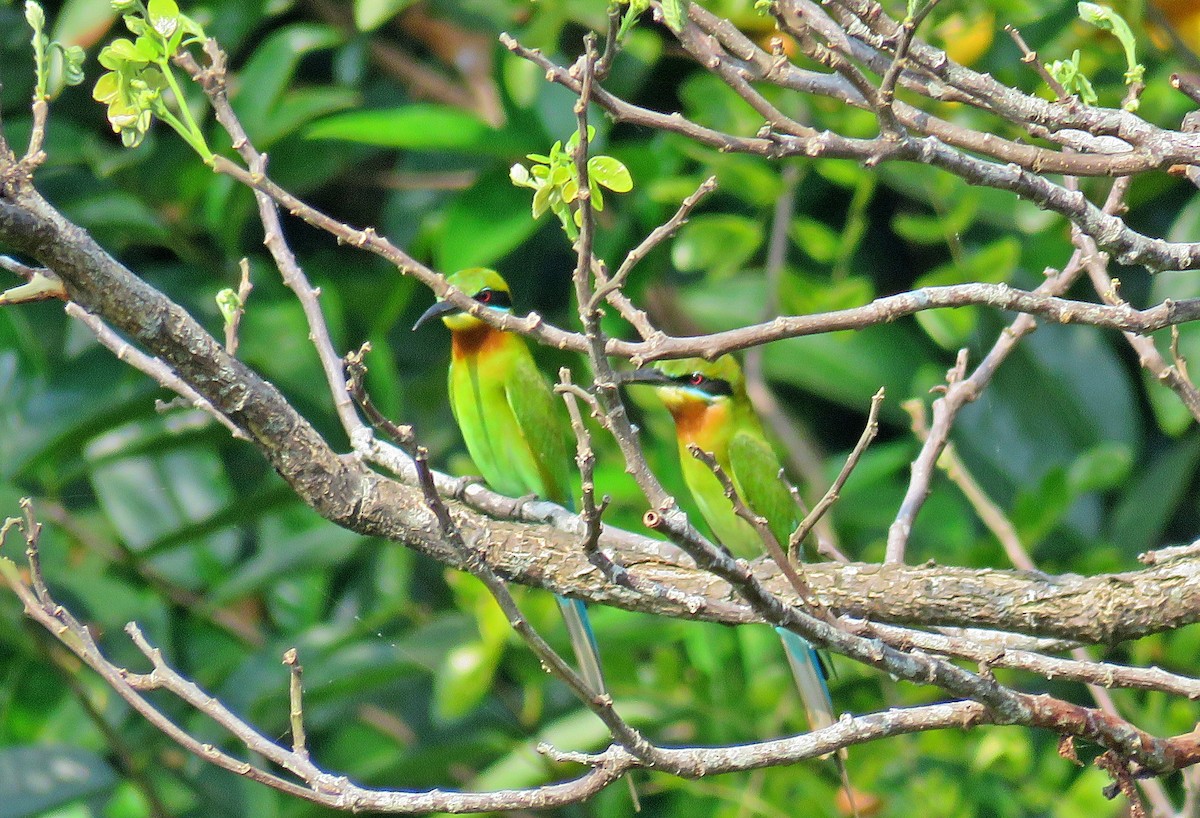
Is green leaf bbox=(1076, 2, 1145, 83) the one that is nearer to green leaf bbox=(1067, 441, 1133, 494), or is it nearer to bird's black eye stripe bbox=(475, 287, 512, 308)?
bird's black eye stripe bbox=(475, 287, 512, 308)

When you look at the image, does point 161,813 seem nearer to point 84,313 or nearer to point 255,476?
point 255,476

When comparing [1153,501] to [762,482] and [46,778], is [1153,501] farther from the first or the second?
[46,778]

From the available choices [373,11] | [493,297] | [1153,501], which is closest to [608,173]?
[493,297]

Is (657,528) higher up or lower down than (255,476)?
lower down

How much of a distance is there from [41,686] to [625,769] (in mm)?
2469

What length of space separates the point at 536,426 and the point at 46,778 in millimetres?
1274

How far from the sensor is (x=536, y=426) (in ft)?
9.28

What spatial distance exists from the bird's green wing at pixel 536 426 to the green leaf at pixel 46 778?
1110 millimetres

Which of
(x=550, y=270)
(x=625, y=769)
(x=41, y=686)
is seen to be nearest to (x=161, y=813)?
(x=41, y=686)

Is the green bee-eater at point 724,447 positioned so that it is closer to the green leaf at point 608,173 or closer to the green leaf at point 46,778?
the green leaf at point 46,778

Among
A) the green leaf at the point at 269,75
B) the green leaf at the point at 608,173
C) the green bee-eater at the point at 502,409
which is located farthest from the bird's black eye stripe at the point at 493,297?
the green leaf at the point at 608,173

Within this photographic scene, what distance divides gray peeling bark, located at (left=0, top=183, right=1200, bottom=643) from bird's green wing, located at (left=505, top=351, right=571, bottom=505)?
3.85 feet

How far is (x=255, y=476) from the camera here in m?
3.44

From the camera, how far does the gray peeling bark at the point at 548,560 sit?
49.3 inches
